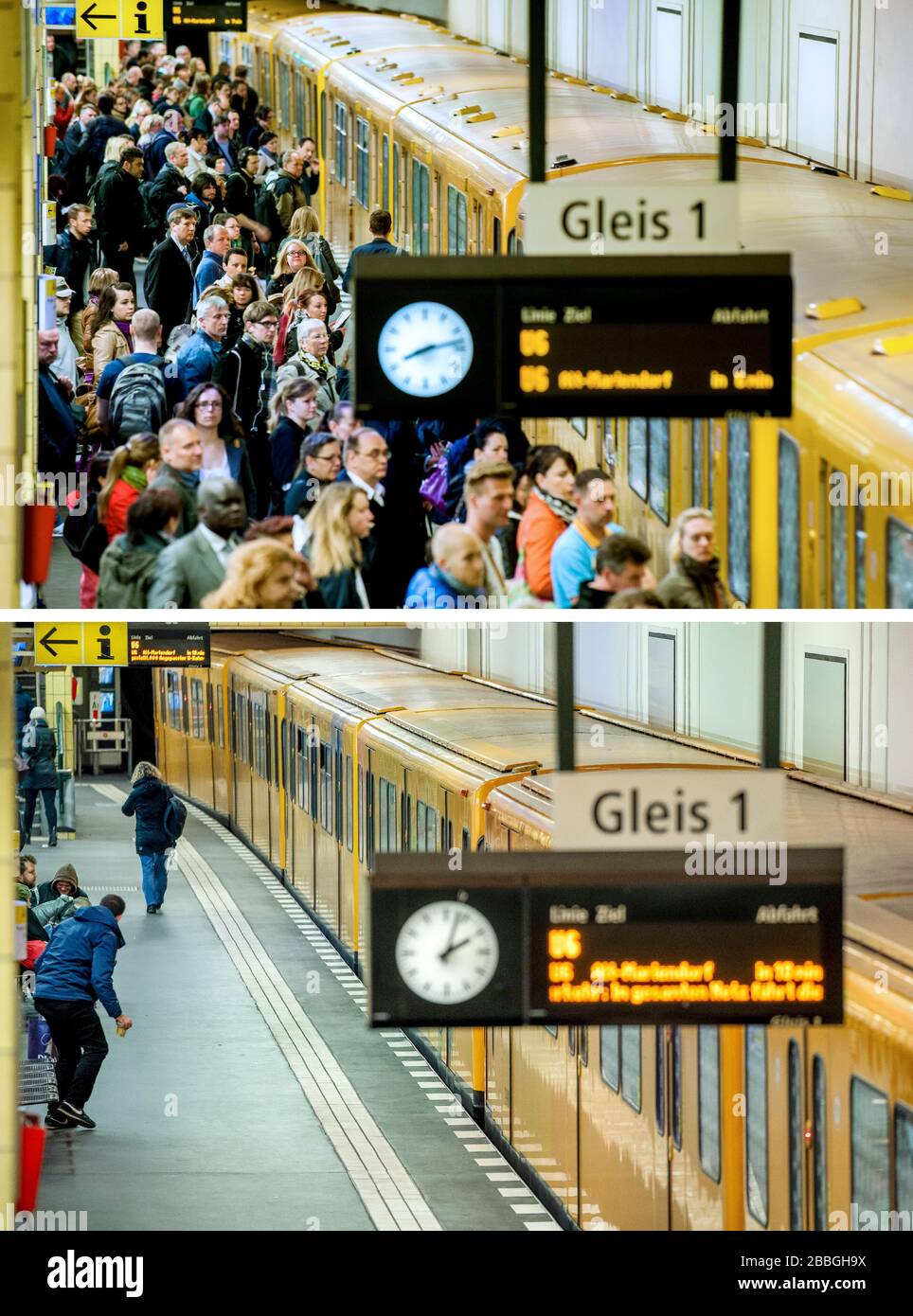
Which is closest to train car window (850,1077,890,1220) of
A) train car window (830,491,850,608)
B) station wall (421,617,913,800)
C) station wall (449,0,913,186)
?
train car window (830,491,850,608)

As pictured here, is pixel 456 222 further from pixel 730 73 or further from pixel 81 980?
pixel 730 73

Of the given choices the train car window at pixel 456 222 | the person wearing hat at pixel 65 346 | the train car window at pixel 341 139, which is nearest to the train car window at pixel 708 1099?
the train car window at pixel 456 222

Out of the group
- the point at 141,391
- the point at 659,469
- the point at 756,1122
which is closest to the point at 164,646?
the point at 141,391

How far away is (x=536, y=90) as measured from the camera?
22.4 feet

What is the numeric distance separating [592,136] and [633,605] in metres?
4.67

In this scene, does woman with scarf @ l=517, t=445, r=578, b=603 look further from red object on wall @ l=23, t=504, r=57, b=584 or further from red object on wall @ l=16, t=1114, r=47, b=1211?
red object on wall @ l=16, t=1114, r=47, b=1211

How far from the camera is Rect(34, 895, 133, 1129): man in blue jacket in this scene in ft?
37.3

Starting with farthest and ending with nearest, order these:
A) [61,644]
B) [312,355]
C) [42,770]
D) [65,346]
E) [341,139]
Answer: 1. [42,770]
2. [341,139]
3. [61,644]
4. [65,346]
5. [312,355]

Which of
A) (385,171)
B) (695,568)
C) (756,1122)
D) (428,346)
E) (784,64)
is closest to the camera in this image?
(428,346)

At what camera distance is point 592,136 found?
11.3m

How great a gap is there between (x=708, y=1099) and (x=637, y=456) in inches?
124

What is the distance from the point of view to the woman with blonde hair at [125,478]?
7.70 metres
